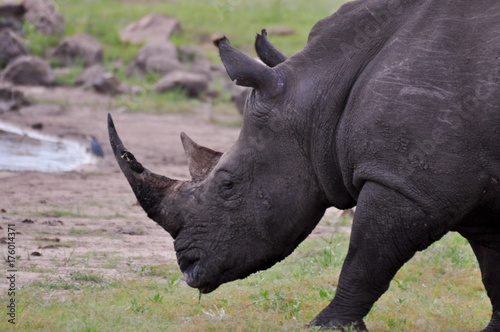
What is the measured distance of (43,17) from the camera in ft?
63.4

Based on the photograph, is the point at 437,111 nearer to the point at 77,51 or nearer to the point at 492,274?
the point at 492,274

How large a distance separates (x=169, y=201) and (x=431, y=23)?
6.57 feet

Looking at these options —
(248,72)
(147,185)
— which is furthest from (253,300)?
(248,72)

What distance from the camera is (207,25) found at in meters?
21.6

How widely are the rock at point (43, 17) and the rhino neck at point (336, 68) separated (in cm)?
1501

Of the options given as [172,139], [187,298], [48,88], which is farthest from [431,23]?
[48,88]

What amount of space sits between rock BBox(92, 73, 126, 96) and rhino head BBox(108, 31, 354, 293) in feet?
36.6

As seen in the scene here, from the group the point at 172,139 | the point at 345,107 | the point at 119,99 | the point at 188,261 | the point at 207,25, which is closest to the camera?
the point at 345,107

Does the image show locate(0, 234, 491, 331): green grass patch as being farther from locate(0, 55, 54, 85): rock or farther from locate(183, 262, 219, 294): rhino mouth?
locate(0, 55, 54, 85): rock

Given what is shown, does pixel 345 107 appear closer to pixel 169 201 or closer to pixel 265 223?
pixel 265 223

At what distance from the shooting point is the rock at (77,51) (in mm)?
18203

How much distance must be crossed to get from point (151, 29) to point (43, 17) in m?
2.50

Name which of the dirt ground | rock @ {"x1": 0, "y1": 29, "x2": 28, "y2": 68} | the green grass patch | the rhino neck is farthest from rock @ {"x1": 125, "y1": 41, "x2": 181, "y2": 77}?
the rhino neck

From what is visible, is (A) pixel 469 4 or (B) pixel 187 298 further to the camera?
(B) pixel 187 298
